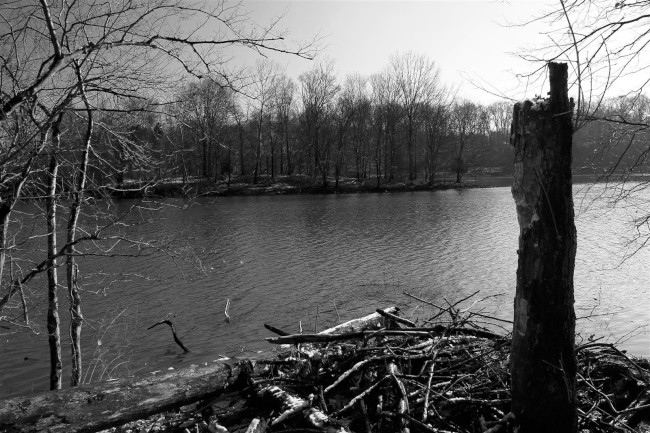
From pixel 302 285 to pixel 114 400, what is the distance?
11203 millimetres

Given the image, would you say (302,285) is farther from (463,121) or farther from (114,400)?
(463,121)

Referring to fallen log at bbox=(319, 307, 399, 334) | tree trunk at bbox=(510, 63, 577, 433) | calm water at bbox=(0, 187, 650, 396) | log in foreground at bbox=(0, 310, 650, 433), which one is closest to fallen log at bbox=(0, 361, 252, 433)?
log in foreground at bbox=(0, 310, 650, 433)

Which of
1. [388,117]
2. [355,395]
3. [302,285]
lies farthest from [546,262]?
[388,117]

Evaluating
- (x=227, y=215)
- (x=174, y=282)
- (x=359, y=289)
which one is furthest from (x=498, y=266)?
(x=227, y=215)

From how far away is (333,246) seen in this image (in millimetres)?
21953

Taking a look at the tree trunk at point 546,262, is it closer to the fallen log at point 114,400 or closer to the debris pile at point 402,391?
the debris pile at point 402,391

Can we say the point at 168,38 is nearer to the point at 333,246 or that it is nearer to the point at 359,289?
the point at 359,289

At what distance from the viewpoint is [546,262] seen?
3492mm

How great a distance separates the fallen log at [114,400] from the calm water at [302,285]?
2.15 m

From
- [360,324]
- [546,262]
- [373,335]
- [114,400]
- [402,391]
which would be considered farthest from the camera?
[360,324]

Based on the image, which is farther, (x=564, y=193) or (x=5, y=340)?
(x=5, y=340)

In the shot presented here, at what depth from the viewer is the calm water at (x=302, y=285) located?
10344 mm

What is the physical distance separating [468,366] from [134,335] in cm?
890

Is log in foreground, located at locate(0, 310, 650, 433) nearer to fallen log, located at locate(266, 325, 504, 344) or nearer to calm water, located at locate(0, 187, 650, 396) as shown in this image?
fallen log, located at locate(266, 325, 504, 344)
